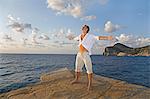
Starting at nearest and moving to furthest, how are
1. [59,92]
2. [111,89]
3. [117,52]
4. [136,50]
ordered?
[59,92] < [111,89] < [136,50] < [117,52]

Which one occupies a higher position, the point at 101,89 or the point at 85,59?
the point at 85,59

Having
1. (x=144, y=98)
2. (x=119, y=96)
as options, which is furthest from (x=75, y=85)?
(x=144, y=98)

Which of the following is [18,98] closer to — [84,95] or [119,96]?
[84,95]

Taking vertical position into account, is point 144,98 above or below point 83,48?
below

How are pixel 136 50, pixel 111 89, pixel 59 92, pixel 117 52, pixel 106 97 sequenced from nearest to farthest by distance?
1. pixel 106 97
2. pixel 59 92
3. pixel 111 89
4. pixel 136 50
5. pixel 117 52

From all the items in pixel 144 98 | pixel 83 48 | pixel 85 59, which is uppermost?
pixel 83 48

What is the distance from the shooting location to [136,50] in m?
149

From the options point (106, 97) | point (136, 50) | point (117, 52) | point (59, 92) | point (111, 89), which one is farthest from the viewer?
point (117, 52)

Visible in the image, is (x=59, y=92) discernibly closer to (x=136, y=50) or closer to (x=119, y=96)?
(x=119, y=96)

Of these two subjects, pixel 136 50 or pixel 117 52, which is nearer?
pixel 136 50

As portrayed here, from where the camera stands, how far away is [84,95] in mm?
5930

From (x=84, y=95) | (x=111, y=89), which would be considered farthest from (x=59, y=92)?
(x=111, y=89)

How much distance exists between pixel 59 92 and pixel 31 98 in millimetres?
956

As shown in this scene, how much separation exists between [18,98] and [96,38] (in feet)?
10.8
